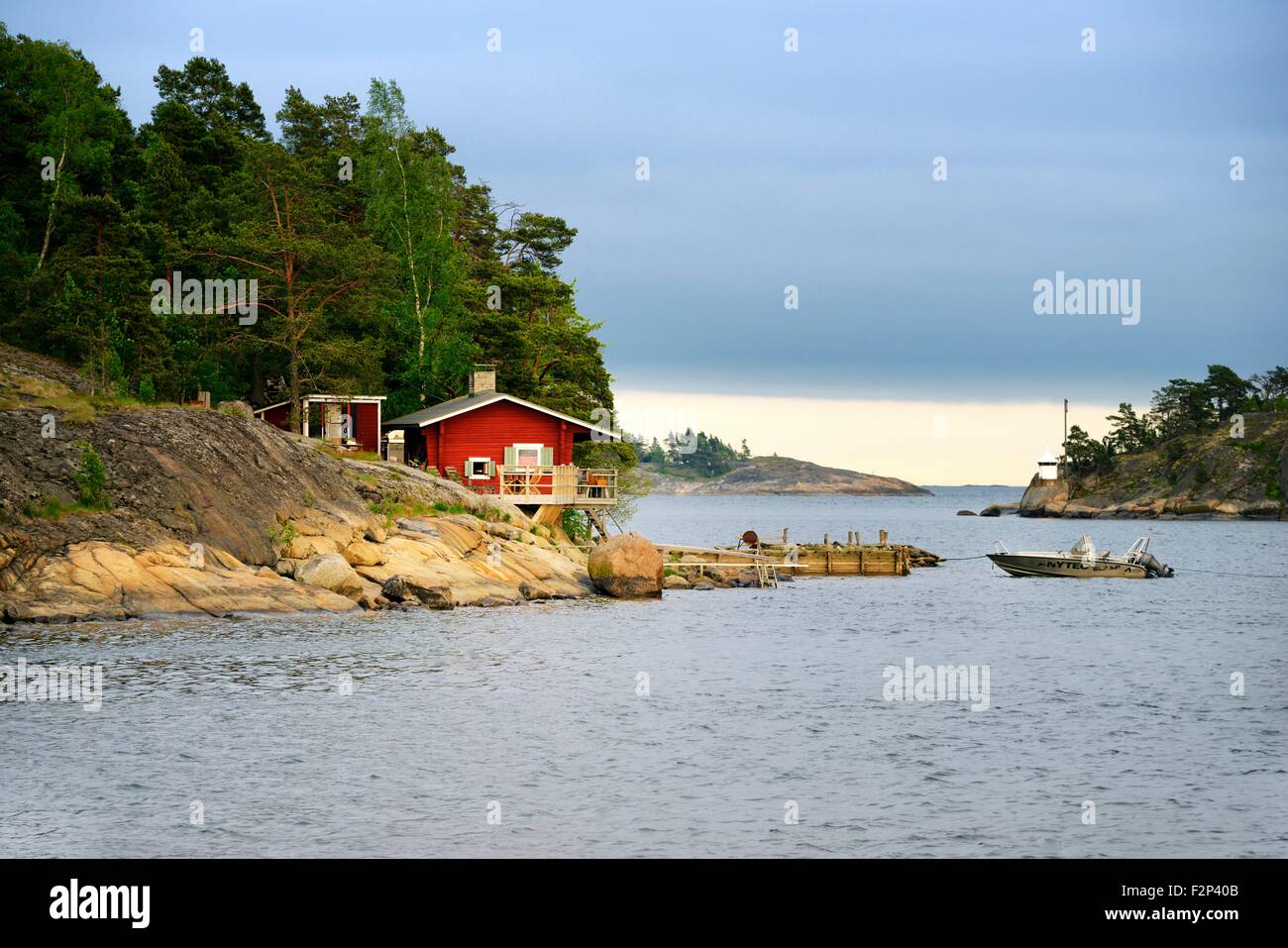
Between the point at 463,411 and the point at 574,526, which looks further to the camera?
the point at 574,526

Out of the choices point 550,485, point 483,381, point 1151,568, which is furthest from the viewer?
point 1151,568

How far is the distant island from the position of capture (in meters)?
162

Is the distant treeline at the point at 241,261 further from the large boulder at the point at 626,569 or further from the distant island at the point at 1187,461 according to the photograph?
the distant island at the point at 1187,461

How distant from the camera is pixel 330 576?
37.5 meters

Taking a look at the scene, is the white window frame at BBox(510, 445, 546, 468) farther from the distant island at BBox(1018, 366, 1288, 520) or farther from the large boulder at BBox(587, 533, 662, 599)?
the distant island at BBox(1018, 366, 1288, 520)

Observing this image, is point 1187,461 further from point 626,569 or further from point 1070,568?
point 626,569

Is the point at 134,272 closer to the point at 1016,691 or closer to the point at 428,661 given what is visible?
the point at 428,661

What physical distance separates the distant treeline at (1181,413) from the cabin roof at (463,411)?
142 meters

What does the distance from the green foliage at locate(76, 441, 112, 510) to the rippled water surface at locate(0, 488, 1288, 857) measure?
489 cm

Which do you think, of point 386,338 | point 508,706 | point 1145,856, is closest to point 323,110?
point 386,338

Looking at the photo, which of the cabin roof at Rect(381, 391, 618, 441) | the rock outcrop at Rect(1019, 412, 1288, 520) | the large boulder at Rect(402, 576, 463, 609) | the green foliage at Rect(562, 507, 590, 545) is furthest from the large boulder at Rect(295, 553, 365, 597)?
the rock outcrop at Rect(1019, 412, 1288, 520)

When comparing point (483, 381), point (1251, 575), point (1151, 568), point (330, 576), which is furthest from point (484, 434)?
point (1251, 575)

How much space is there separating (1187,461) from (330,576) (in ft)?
521

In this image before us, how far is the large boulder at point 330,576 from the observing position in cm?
3734
